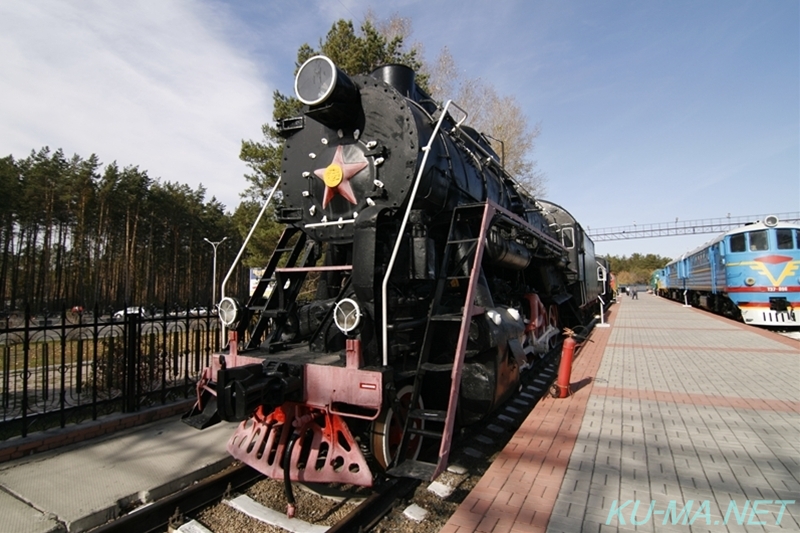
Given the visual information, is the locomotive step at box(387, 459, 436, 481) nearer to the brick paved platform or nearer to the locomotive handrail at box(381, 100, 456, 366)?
the brick paved platform

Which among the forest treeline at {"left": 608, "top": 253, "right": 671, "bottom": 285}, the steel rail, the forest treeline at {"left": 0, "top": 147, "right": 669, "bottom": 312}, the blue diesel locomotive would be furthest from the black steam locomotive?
the forest treeline at {"left": 608, "top": 253, "right": 671, "bottom": 285}

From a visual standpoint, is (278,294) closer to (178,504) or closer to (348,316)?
(348,316)

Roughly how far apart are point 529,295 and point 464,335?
4.28 metres

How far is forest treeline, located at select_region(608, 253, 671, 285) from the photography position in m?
98.7

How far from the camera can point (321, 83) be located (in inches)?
162

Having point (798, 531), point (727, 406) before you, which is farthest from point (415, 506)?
point (727, 406)

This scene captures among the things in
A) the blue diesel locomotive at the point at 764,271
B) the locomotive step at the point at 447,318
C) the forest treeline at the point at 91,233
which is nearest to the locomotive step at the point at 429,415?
the locomotive step at the point at 447,318

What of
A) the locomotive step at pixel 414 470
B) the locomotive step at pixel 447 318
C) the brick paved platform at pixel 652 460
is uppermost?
the locomotive step at pixel 447 318

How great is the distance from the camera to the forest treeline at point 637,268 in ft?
324

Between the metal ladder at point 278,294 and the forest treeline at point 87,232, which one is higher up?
the forest treeline at point 87,232

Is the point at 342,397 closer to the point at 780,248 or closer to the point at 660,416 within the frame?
the point at 660,416

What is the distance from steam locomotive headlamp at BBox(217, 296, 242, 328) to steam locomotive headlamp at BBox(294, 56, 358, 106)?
6.86ft

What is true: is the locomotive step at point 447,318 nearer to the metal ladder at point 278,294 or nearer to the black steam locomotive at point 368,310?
the black steam locomotive at point 368,310

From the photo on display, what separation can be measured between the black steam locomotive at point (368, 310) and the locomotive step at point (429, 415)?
1 centimetres
